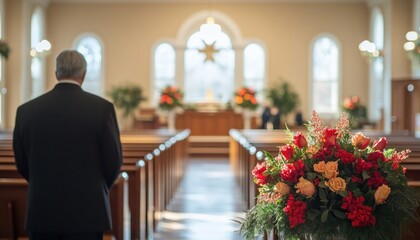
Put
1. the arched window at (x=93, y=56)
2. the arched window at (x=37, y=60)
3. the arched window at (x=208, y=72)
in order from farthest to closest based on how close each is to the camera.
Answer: the arched window at (x=208, y=72) < the arched window at (x=93, y=56) < the arched window at (x=37, y=60)

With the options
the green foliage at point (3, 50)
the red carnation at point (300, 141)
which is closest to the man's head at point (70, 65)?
the red carnation at point (300, 141)

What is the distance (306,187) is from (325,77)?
17536 mm

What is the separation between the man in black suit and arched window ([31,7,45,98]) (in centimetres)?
1555

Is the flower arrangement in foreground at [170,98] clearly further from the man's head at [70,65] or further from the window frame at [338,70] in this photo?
the man's head at [70,65]

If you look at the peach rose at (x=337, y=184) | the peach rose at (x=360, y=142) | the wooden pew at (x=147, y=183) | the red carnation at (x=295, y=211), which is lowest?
the wooden pew at (x=147, y=183)

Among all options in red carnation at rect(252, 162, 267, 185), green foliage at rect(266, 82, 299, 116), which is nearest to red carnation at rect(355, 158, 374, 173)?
red carnation at rect(252, 162, 267, 185)

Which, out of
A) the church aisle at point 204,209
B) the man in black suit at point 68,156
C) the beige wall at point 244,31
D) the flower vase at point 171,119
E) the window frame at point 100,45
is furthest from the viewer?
the window frame at point 100,45

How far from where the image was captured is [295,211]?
2668mm

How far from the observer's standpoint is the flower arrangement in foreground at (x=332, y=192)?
105 inches

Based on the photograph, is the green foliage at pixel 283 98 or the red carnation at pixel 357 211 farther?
the green foliage at pixel 283 98

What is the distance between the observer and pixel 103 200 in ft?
10.2

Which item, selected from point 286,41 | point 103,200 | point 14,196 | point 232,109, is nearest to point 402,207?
point 103,200

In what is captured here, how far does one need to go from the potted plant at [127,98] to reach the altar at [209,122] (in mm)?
1318

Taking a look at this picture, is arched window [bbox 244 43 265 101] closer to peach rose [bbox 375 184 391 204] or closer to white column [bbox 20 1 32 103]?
white column [bbox 20 1 32 103]
